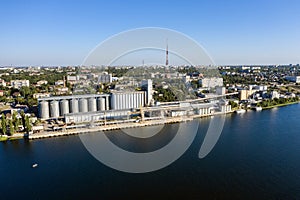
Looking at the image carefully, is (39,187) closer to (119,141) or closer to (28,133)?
(119,141)

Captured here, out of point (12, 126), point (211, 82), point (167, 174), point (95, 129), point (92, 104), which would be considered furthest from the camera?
point (211, 82)

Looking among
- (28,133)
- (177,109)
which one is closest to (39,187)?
(28,133)

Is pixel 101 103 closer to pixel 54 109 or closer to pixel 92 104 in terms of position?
pixel 92 104

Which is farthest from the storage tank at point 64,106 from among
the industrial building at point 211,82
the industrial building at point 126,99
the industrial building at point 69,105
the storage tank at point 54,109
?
the industrial building at point 211,82

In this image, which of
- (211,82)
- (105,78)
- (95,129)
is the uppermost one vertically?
(105,78)

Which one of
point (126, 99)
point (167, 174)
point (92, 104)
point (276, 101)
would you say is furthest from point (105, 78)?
point (167, 174)

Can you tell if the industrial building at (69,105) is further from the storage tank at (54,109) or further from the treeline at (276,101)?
the treeline at (276,101)

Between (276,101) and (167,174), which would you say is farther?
(276,101)
